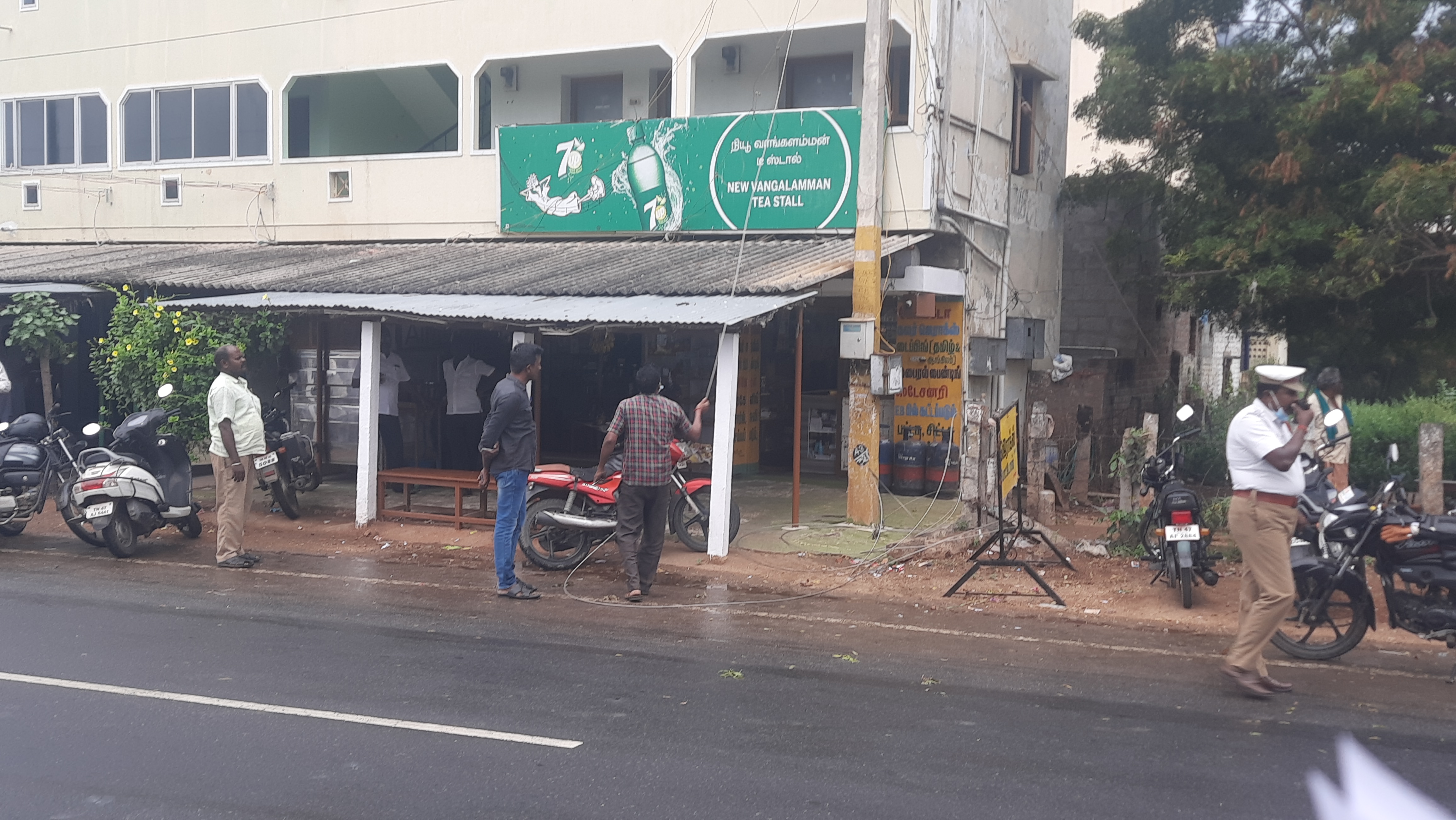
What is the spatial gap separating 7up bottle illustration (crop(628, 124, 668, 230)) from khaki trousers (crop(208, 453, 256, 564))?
6.09m

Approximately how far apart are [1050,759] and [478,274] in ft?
32.0

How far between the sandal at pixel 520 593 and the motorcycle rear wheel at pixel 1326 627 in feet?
16.9

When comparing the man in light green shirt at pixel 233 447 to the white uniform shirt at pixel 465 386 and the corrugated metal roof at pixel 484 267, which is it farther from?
the white uniform shirt at pixel 465 386

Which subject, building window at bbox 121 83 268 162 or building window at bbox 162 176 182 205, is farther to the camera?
building window at bbox 162 176 182 205

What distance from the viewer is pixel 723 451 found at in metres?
10.3

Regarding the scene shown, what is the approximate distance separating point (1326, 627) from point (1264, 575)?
4.18ft

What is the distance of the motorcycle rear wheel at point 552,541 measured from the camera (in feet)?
32.8

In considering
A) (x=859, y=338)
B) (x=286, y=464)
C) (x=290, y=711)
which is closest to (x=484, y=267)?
(x=286, y=464)

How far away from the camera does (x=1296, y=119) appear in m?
12.0

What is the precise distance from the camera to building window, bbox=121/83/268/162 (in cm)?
1731

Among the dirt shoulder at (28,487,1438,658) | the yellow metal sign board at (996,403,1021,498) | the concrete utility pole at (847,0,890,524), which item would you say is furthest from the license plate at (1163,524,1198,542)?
the concrete utility pole at (847,0,890,524)

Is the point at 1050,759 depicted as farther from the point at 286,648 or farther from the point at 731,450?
the point at 731,450

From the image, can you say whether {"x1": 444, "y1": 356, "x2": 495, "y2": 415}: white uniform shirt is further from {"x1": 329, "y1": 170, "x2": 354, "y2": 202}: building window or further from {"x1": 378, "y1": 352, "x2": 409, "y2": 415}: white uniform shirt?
{"x1": 329, "y1": 170, "x2": 354, "y2": 202}: building window

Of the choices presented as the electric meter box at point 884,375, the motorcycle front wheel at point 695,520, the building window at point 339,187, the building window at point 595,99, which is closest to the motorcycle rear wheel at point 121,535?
the motorcycle front wheel at point 695,520
